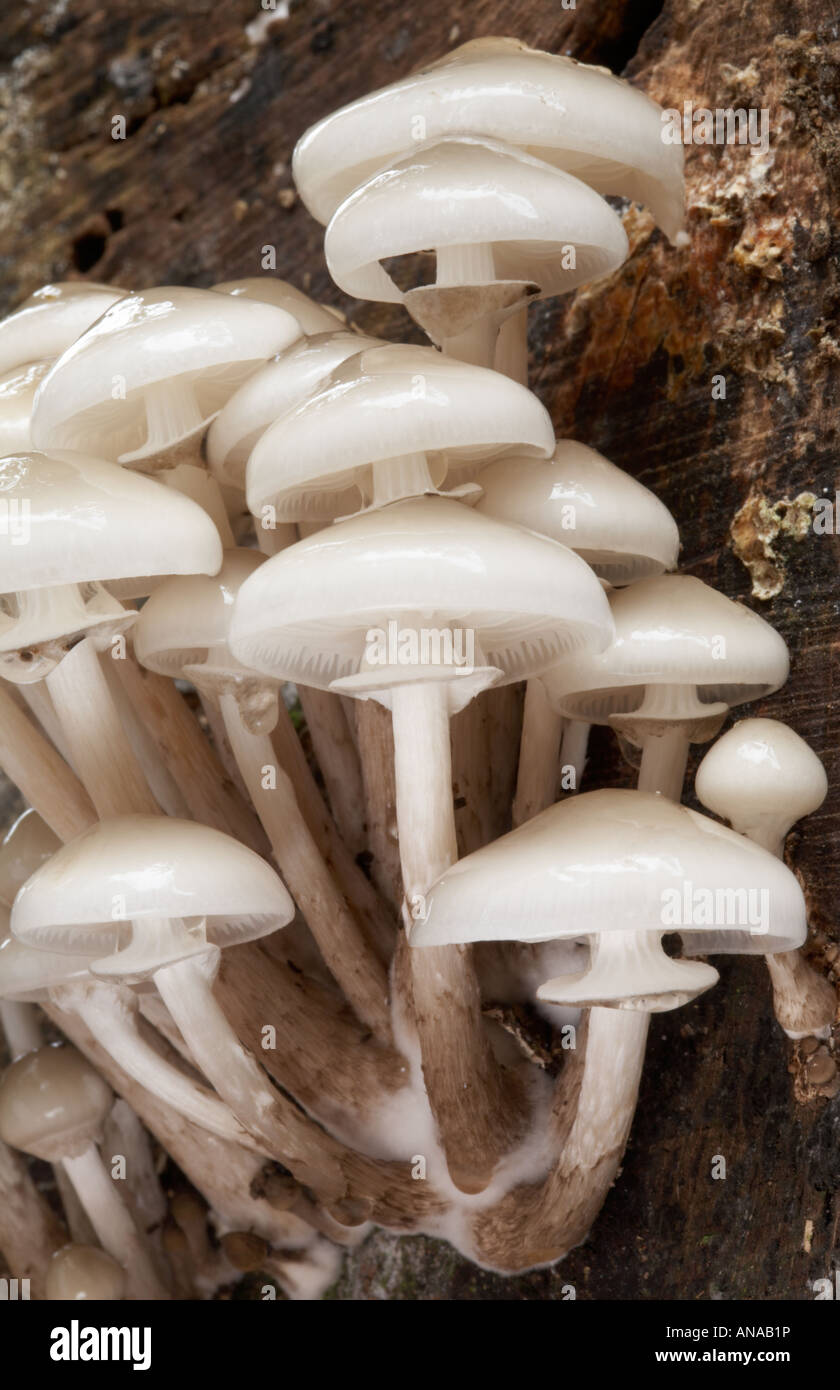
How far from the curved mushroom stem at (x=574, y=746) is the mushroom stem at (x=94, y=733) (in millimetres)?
808

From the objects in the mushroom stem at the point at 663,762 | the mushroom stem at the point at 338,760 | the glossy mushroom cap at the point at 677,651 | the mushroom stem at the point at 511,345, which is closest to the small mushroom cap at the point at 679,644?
the glossy mushroom cap at the point at 677,651

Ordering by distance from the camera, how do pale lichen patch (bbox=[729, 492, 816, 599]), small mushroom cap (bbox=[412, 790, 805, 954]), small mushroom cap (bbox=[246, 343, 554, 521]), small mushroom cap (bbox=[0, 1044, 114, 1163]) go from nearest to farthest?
1. small mushroom cap (bbox=[412, 790, 805, 954])
2. small mushroom cap (bbox=[246, 343, 554, 521])
3. pale lichen patch (bbox=[729, 492, 816, 599])
4. small mushroom cap (bbox=[0, 1044, 114, 1163])

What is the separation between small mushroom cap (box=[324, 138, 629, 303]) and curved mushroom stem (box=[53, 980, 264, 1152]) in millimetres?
1427

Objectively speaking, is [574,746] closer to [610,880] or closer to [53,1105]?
→ [610,880]

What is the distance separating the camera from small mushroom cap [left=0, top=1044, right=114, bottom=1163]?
9.03ft

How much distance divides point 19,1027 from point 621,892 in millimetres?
2028

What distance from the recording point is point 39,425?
2.16 metres

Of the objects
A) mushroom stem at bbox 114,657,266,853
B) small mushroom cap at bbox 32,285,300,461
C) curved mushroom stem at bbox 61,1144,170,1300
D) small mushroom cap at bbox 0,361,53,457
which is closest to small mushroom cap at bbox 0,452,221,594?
small mushroom cap at bbox 32,285,300,461

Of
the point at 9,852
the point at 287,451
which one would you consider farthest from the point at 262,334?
the point at 9,852

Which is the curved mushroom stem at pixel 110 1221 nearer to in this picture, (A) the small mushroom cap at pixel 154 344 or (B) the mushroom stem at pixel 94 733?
(B) the mushroom stem at pixel 94 733

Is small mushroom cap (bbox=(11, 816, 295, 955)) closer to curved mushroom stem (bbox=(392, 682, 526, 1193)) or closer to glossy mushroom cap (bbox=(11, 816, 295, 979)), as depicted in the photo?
glossy mushroom cap (bbox=(11, 816, 295, 979))

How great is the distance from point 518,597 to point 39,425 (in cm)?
91

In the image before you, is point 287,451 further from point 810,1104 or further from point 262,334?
point 810,1104

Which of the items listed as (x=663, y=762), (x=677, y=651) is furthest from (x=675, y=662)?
(x=663, y=762)
